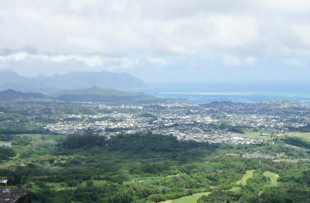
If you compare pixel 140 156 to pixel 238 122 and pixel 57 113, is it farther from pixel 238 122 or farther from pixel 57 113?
pixel 57 113

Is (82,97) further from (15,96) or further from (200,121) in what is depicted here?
(200,121)

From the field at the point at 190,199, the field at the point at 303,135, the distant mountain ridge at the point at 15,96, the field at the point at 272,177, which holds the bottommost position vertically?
the field at the point at 190,199

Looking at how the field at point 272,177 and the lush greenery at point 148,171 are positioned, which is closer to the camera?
the lush greenery at point 148,171

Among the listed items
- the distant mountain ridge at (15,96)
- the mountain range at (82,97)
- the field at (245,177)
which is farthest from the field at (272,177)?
the distant mountain ridge at (15,96)

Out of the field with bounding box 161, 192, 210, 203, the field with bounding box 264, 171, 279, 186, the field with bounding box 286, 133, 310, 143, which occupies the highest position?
the field with bounding box 286, 133, 310, 143

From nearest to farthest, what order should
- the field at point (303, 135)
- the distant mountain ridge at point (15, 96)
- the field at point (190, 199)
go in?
the field at point (190, 199) → the field at point (303, 135) → the distant mountain ridge at point (15, 96)

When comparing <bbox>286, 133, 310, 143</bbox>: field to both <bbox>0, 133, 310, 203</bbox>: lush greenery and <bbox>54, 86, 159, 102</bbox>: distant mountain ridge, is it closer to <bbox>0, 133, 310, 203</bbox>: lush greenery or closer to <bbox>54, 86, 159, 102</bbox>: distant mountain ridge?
<bbox>0, 133, 310, 203</bbox>: lush greenery

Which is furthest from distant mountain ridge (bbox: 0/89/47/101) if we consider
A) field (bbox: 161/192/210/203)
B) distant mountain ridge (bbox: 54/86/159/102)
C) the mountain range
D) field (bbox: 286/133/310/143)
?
field (bbox: 161/192/210/203)

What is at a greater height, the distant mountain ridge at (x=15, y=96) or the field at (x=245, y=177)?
the distant mountain ridge at (x=15, y=96)

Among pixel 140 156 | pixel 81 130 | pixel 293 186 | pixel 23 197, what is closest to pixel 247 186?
pixel 293 186

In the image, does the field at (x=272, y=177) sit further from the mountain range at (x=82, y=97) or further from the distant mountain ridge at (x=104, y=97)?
the distant mountain ridge at (x=104, y=97)

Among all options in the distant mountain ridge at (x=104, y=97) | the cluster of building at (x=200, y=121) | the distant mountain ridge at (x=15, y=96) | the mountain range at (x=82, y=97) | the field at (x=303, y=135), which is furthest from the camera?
the distant mountain ridge at (x=104, y=97)
